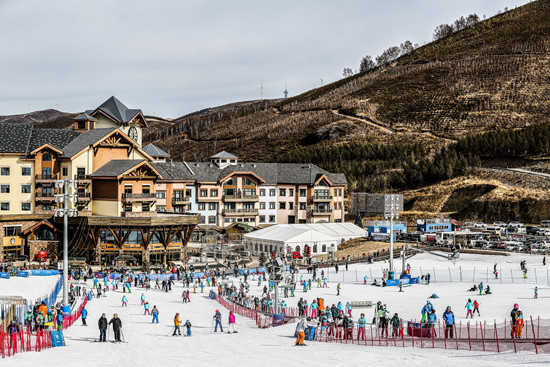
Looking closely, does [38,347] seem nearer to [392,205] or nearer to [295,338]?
[295,338]

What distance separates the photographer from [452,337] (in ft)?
113

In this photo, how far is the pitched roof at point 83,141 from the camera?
287ft

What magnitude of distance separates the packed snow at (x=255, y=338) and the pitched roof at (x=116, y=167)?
23.7 meters

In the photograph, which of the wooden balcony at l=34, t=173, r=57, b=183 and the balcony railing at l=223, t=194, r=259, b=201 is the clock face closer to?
the balcony railing at l=223, t=194, r=259, b=201

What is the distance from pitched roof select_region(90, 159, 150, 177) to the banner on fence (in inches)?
1972

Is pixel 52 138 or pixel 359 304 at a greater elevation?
pixel 52 138

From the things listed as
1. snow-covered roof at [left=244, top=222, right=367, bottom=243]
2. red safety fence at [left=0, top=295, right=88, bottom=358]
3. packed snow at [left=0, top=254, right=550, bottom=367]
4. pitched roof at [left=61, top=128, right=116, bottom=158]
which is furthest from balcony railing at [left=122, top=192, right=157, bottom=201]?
red safety fence at [left=0, top=295, right=88, bottom=358]

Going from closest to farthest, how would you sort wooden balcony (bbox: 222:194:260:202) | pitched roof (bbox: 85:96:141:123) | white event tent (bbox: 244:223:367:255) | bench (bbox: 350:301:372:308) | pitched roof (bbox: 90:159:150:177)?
bench (bbox: 350:301:372:308), pitched roof (bbox: 90:159:150:177), white event tent (bbox: 244:223:367:255), pitched roof (bbox: 85:96:141:123), wooden balcony (bbox: 222:194:260:202)

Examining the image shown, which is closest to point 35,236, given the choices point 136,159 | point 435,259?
point 136,159

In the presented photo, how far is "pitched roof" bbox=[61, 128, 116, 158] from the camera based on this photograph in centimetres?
8756

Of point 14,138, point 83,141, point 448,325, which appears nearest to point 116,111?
point 83,141

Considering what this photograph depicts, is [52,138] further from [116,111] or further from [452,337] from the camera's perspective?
[452,337]

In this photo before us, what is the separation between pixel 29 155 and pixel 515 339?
6956 centimetres

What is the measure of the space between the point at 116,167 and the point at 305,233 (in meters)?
25.3
